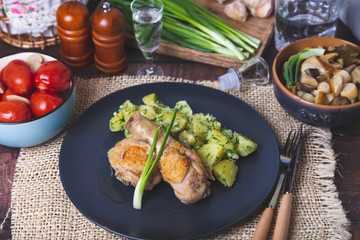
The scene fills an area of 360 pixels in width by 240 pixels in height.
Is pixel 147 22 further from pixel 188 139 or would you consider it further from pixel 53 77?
pixel 188 139

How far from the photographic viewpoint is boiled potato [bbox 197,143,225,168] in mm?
1928

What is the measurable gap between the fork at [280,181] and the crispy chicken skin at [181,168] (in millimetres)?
260

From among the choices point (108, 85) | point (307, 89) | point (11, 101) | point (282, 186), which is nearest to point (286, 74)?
point (307, 89)

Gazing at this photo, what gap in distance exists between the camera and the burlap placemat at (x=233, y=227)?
1.86 m

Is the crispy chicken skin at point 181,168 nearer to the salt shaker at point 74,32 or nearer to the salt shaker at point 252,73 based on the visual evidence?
the salt shaker at point 252,73

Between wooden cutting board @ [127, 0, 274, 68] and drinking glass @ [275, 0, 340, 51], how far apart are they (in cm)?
10

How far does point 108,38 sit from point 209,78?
25.7 inches

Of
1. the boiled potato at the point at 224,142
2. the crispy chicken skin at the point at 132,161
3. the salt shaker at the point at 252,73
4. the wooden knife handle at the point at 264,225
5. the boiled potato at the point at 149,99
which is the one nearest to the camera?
the wooden knife handle at the point at 264,225

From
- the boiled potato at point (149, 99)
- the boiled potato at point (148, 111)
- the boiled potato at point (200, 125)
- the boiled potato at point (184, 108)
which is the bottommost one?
the boiled potato at point (149, 99)

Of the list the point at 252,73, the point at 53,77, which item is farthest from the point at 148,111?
the point at 252,73

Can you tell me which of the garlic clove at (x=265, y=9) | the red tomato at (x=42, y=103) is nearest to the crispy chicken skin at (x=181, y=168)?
the red tomato at (x=42, y=103)

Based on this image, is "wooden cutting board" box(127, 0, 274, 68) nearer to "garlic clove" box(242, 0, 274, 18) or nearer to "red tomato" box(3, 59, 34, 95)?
"garlic clove" box(242, 0, 274, 18)

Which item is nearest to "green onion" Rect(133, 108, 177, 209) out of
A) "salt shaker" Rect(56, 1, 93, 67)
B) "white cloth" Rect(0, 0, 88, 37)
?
"salt shaker" Rect(56, 1, 93, 67)

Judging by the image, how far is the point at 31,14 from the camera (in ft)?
8.71
